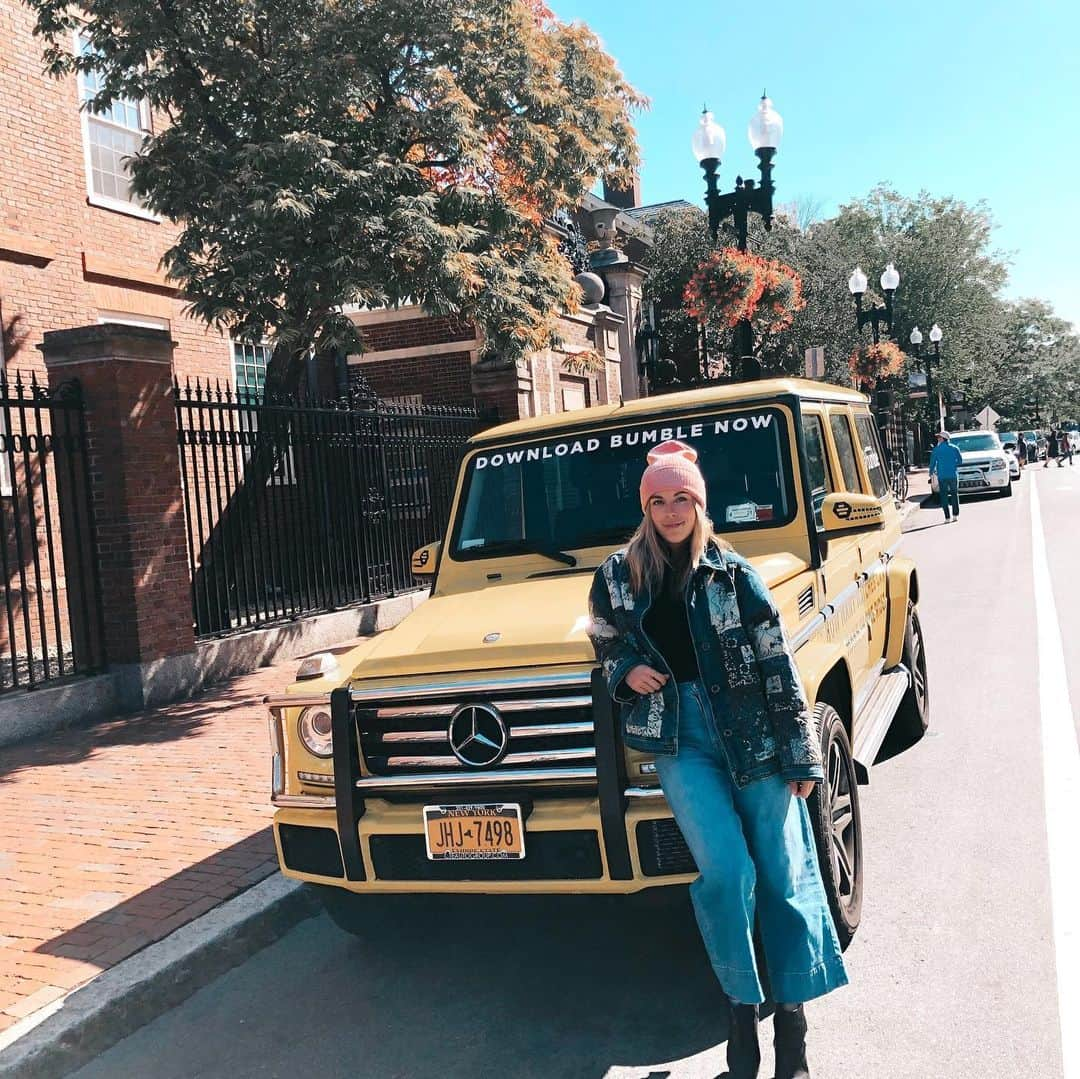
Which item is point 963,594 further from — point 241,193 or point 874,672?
point 241,193

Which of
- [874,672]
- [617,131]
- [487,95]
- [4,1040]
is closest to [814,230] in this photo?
[617,131]

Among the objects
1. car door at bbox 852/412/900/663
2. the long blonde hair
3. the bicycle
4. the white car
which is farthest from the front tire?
the white car

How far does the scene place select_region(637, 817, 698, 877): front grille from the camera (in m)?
3.29

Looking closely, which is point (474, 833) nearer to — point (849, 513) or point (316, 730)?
point (316, 730)

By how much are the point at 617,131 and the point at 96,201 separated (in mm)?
6763

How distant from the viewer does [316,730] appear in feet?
12.6

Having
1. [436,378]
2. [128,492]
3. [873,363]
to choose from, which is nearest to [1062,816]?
[128,492]

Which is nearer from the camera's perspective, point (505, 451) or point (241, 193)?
point (505, 451)

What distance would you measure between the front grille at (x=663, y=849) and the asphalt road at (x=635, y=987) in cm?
19

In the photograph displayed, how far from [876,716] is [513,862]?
7.99 feet

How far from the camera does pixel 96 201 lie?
13.9 m

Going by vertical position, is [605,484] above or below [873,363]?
below

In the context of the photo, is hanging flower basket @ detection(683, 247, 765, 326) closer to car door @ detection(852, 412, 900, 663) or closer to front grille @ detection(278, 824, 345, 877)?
car door @ detection(852, 412, 900, 663)

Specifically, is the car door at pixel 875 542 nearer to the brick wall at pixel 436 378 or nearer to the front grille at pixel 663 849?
the front grille at pixel 663 849
